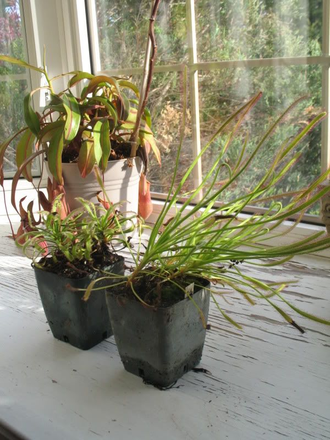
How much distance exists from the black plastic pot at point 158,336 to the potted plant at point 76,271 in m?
0.10

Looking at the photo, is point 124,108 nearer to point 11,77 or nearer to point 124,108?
point 124,108

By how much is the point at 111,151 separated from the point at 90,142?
11 cm

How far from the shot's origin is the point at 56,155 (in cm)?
117

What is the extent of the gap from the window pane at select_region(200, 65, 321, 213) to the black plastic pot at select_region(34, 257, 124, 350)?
64 centimetres

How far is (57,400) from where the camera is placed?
0.76 metres

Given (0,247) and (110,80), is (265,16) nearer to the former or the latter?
(110,80)

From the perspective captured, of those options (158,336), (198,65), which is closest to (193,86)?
(198,65)

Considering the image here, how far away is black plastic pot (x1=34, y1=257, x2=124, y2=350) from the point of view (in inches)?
34.2

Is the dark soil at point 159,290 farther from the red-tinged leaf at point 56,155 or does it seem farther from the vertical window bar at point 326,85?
the vertical window bar at point 326,85

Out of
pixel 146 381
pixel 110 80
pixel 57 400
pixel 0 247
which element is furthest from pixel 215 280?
pixel 0 247

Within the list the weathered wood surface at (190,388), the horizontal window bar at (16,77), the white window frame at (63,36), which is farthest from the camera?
the horizontal window bar at (16,77)

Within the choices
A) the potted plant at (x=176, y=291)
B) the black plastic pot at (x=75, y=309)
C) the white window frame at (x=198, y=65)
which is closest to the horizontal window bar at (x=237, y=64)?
the white window frame at (x=198, y=65)

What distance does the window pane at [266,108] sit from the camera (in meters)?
1.29

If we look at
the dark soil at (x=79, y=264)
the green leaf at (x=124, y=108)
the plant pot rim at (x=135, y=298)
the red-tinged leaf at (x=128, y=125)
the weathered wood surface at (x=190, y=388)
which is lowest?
the weathered wood surface at (x=190, y=388)
